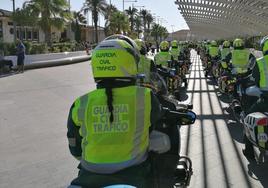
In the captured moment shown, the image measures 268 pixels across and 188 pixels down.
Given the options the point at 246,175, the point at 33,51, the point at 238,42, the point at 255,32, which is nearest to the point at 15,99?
the point at 238,42

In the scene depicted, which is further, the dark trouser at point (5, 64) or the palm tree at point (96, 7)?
the palm tree at point (96, 7)

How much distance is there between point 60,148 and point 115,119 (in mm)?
4242

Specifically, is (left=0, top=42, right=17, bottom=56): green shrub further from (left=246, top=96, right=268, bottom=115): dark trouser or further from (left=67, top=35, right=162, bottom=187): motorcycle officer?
(left=67, top=35, right=162, bottom=187): motorcycle officer

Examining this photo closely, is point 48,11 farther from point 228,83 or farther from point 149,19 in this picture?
point 149,19

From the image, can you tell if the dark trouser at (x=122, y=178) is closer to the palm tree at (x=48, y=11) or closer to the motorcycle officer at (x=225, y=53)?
the motorcycle officer at (x=225, y=53)

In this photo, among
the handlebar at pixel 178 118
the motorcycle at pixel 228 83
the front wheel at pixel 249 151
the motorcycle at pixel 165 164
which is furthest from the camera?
the motorcycle at pixel 228 83

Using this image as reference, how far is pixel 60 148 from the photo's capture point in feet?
23.0

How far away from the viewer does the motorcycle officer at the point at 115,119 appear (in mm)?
2869

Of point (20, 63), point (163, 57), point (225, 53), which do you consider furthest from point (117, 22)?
point (163, 57)

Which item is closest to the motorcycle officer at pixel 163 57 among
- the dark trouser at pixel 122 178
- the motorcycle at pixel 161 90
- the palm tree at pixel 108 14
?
the motorcycle at pixel 161 90

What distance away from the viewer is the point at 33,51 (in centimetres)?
3228

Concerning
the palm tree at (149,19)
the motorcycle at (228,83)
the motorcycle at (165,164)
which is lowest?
the motorcycle at (228,83)

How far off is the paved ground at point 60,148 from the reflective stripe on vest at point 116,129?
2.35 metres

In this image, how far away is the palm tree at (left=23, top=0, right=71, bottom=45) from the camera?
40.8m
